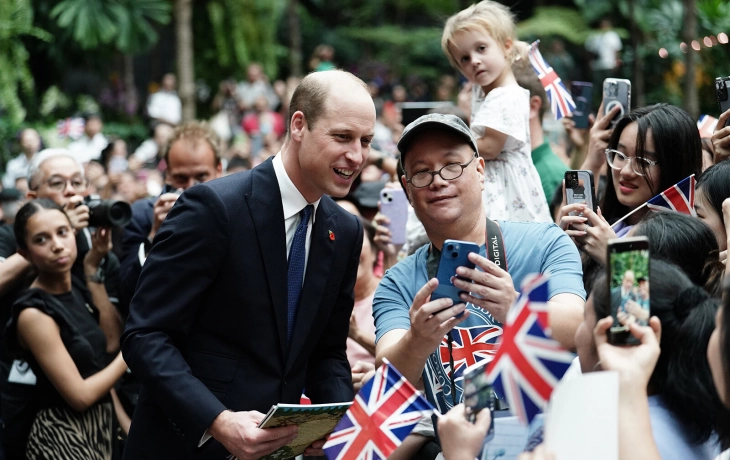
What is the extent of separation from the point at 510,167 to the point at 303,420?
2332 mm

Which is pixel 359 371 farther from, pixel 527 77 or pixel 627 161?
pixel 527 77

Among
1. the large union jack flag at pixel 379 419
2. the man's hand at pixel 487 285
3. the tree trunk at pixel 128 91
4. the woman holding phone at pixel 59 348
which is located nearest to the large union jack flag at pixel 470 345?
the man's hand at pixel 487 285

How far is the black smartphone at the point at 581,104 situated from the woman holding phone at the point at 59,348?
2.97m

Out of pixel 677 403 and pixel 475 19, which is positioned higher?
pixel 475 19

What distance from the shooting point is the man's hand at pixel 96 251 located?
508 centimetres

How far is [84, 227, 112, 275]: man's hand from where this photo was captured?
508cm

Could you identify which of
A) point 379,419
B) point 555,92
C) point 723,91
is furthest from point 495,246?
point 555,92

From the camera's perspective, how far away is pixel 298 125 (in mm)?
3236

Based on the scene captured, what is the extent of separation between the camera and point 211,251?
3.07m

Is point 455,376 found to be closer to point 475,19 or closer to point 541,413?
point 541,413

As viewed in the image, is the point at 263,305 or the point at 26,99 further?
the point at 26,99

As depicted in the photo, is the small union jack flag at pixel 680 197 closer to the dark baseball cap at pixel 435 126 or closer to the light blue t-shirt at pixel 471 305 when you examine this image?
the light blue t-shirt at pixel 471 305

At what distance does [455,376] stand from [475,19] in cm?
255

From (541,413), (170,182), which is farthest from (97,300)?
(541,413)
